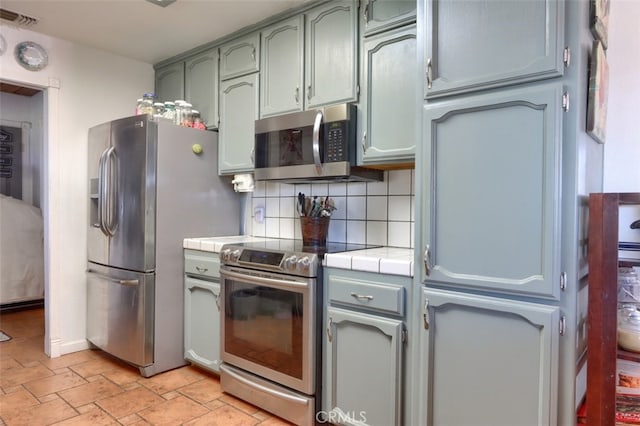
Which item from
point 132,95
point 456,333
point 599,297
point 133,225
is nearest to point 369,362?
point 456,333

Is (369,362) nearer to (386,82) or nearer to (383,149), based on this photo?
(383,149)

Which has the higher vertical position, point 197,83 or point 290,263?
point 197,83

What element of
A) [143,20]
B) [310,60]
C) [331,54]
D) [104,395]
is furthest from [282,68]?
[104,395]

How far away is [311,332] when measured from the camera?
195 cm

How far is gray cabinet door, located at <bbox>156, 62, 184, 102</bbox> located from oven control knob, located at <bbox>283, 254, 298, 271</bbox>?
190 cm

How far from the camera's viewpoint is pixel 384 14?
6.63 feet

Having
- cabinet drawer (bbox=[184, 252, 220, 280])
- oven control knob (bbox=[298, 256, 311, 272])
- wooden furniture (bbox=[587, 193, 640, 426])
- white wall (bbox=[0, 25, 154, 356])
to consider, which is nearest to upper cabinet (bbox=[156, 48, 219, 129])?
white wall (bbox=[0, 25, 154, 356])

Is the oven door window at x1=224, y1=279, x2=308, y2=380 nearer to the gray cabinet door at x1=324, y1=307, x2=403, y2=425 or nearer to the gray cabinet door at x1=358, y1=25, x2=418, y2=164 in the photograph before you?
the gray cabinet door at x1=324, y1=307, x2=403, y2=425

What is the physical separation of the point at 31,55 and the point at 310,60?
2.07m

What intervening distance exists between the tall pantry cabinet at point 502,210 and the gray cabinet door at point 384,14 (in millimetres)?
371

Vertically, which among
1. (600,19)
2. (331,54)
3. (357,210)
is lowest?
(357,210)

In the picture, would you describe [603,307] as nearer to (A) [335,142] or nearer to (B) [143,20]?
(A) [335,142]

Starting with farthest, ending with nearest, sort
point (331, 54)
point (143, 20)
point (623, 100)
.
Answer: point (143, 20), point (331, 54), point (623, 100)

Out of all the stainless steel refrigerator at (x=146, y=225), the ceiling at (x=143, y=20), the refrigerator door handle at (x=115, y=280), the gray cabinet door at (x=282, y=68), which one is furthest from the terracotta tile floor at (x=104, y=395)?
the ceiling at (x=143, y=20)
